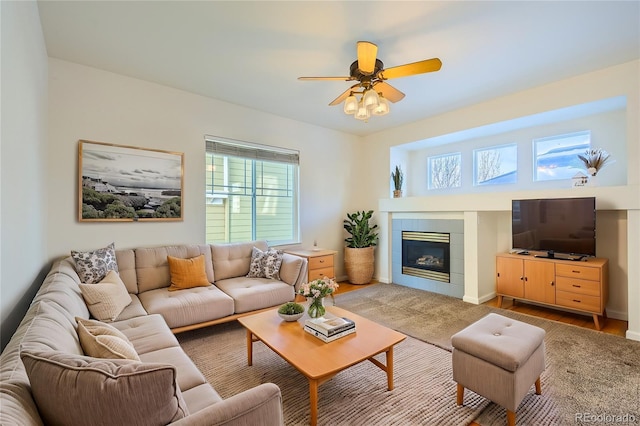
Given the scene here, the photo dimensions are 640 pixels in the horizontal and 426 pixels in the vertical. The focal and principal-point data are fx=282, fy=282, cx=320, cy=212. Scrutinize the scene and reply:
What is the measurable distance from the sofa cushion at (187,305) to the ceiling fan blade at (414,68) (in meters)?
2.64

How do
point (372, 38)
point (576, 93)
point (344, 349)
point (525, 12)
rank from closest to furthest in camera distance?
point (344, 349), point (525, 12), point (372, 38), point (576, 93)

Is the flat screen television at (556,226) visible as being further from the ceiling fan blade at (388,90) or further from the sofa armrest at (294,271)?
the sofa armrest at (294,271)

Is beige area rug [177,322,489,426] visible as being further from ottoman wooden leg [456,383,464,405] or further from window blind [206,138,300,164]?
window blind [206,138,300,164]

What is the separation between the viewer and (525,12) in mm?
2160

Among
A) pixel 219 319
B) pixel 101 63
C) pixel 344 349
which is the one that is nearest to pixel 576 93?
pixel 344 349

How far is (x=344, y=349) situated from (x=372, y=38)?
2522 mm

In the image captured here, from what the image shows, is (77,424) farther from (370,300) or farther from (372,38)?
(370,300)

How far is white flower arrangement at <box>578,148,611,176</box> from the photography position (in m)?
3.25

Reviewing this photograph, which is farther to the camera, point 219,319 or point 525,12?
point 219,319

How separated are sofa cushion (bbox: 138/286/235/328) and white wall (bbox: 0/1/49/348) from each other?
2.83ft

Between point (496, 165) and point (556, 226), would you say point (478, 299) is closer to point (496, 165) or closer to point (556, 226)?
point (556, 226)

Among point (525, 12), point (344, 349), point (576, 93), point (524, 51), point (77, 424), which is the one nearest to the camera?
point (77, 424)

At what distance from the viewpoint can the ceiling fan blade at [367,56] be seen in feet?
6.93

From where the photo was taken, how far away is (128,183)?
3.24m
